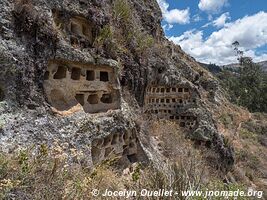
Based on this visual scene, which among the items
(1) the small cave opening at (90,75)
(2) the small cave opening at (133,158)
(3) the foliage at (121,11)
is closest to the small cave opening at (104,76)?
(1) the small cave opening at (90,75)

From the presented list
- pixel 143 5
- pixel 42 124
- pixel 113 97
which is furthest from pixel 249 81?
pixel 42 124

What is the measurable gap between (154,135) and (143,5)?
24.1 ft

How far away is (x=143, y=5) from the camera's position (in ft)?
58.9

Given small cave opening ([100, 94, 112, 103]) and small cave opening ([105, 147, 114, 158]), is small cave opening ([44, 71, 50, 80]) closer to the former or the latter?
small cave opening ([100, 94, 112, 103])

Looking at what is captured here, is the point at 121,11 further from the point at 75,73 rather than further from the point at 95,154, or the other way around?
the point at 95,154

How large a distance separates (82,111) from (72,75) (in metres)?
1.14

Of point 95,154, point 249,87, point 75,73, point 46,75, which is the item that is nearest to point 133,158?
point 95,154

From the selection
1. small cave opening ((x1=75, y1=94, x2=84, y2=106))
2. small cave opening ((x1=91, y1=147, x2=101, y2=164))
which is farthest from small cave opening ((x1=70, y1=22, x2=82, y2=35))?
small cave opening ((x1=91, y1=147, x2=101, y2=164))

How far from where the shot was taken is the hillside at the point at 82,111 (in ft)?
18.0

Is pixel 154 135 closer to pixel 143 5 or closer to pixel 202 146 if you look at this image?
pixel 202 146

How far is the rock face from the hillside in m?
0.03

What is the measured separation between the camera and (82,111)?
30.7 feet

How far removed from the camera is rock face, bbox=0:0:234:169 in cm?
757

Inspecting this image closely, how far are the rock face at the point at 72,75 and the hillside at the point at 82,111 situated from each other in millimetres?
26
